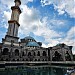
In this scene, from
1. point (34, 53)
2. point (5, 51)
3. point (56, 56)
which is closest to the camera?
point (5, 51)

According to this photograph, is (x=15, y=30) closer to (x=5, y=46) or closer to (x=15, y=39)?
(x=15, y=39)

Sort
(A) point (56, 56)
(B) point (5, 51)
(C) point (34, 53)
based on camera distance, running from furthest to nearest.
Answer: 1. (A) point (56, 56)
2. (C) point (34, 53)
3. (B) point (5, 51)

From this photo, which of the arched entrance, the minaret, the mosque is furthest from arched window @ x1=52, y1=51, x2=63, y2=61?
the minaret

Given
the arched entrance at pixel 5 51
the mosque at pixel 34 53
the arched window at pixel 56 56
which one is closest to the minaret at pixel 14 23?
the mosque at pixel 34 53

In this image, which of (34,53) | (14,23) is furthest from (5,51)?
(14,23)

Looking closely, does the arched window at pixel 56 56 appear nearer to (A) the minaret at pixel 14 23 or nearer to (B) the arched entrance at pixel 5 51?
(B) the arched entrance at pixel 5 51

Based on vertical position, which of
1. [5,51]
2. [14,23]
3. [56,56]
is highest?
[14,23]

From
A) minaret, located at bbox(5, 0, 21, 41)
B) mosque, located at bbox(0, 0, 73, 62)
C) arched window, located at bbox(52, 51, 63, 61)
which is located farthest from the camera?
minaret, located at bbox(5, 0, 21, 41)

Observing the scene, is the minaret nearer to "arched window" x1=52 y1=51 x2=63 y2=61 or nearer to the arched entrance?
the arched entrance

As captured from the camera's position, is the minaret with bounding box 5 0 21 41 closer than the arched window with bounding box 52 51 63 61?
No

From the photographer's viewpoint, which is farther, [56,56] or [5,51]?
[56,56]

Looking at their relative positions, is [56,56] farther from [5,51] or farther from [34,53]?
[5,51]

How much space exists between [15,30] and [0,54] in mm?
22107

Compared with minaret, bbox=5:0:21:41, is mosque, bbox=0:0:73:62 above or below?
below
